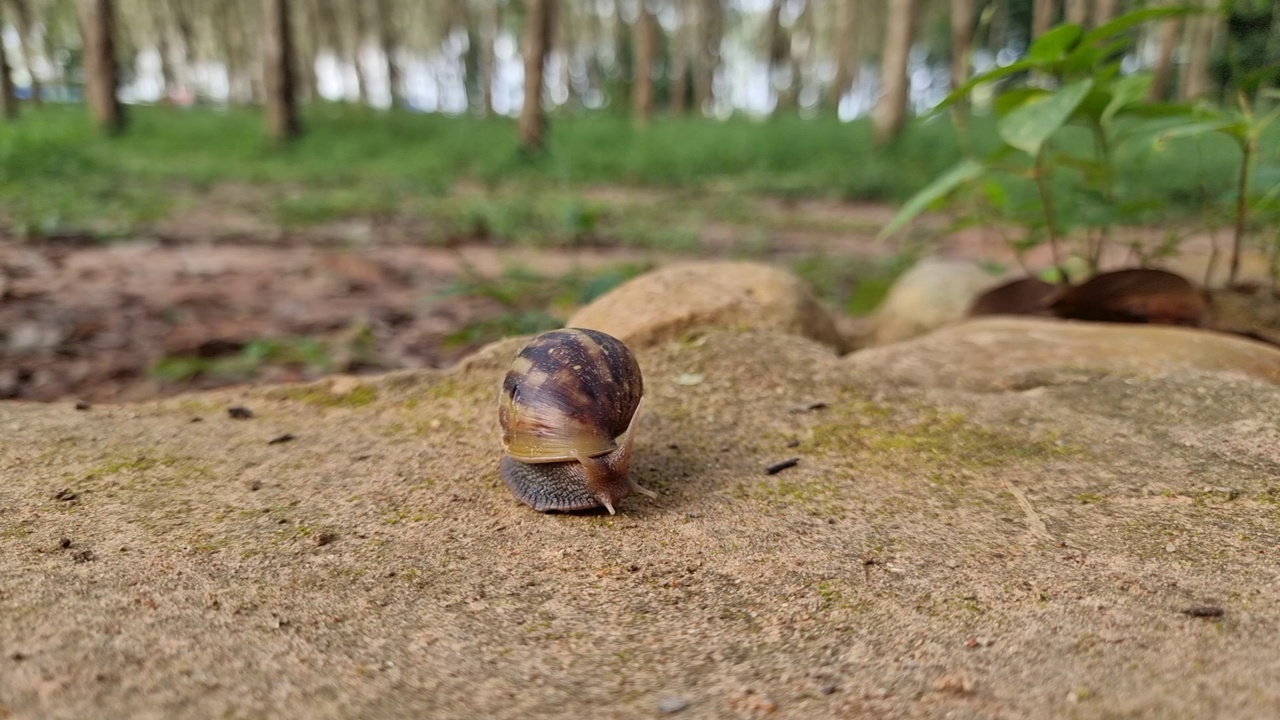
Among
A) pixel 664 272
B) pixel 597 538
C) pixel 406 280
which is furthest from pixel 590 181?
pixel 597 538

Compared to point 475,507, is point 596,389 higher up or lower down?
higher up

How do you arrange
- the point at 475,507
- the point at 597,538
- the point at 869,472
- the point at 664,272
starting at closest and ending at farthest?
the point at 597,538
the point at 475,507
the point at 869,472
the point at 664,272

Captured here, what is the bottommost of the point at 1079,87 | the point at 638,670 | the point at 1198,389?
the point at 638,670

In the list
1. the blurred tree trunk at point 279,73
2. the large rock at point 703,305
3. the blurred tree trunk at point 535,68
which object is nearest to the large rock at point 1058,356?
the large rock at point 703,305

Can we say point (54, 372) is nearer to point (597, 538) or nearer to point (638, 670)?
point (597, 538)

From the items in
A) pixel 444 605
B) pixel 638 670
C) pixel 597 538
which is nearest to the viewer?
pixel 638 670

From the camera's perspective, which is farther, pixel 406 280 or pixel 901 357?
pixel 406 280
